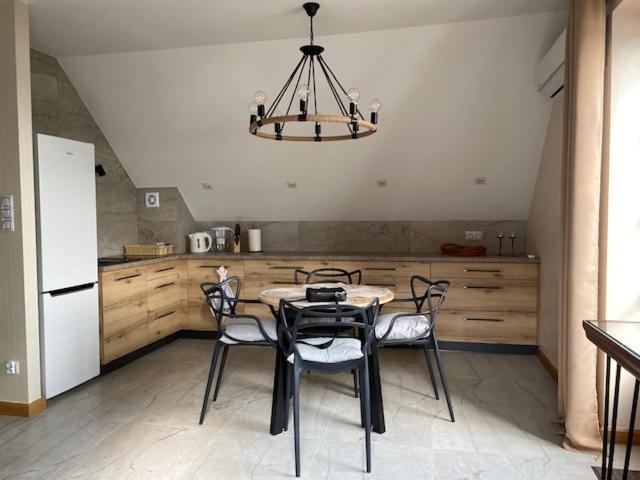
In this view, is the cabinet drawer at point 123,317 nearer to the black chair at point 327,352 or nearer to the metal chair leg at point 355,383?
the black chair at point 327,352

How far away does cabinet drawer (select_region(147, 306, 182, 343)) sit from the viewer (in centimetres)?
428

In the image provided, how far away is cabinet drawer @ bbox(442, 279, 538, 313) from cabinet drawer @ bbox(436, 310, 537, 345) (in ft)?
0.19

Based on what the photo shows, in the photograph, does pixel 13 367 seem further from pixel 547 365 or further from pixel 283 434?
pixel 547 365

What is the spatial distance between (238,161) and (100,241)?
4.94 feet

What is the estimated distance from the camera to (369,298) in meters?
2.90

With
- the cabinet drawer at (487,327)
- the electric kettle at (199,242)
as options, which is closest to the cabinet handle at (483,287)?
the cabinet drawer at (487,327)

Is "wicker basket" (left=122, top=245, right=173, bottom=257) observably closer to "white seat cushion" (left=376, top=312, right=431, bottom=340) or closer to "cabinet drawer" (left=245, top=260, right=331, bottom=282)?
"cabinet drawer" (left=245, top=260, right=331, bottom=282)

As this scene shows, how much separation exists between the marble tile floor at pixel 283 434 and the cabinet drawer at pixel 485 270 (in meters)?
0.81

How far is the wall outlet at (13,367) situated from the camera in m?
2.97

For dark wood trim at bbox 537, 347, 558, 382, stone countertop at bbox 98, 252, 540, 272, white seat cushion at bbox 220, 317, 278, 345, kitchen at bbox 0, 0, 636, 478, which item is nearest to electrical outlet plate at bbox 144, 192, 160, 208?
kitchen at bbox 0, 0, 636, 478

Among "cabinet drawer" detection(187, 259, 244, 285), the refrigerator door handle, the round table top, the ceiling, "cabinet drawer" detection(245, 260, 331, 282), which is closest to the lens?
the round table top

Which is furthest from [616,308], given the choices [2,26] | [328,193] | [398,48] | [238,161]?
[2,26]

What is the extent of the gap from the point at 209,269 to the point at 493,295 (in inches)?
107

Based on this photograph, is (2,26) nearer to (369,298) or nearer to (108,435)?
(108,435)
